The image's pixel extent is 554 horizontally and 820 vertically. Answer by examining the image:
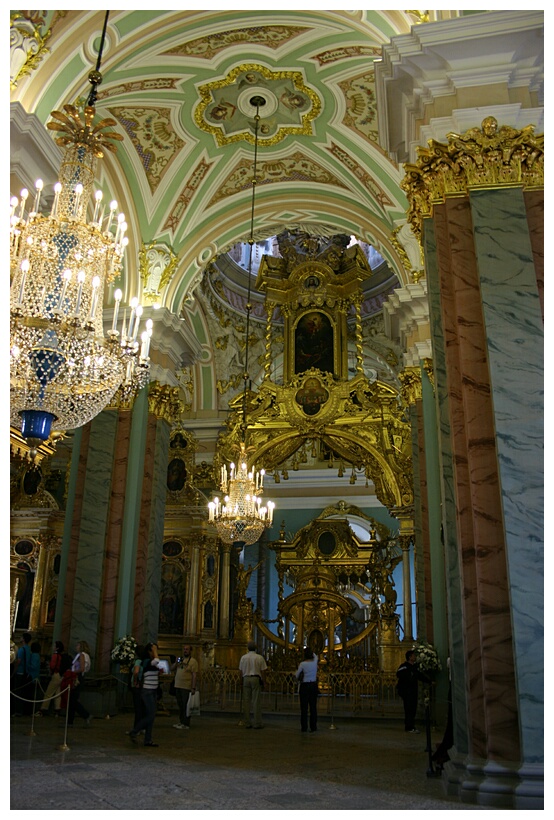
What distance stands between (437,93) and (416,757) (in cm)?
589

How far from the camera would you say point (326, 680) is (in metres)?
16.0

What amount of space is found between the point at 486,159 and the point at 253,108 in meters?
5.36

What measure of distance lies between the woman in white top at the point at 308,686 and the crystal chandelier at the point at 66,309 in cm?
411

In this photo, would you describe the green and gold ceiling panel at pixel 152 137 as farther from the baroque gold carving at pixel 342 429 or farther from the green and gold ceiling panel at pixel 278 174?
the baroque gold carving at pixel 342 429

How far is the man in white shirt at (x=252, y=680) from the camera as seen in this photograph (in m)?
8.90

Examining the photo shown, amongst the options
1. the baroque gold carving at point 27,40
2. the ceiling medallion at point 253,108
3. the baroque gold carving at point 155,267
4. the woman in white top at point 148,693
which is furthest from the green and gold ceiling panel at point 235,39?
the woman in white top at point 148,693

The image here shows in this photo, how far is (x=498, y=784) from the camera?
4254 mm

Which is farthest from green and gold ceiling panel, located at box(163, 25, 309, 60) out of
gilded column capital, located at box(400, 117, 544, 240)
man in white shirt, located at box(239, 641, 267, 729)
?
man in white shirt, located at box(239, 641, 267, 729)

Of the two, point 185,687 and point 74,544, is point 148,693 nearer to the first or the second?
point 185,687

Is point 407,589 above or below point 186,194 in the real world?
below

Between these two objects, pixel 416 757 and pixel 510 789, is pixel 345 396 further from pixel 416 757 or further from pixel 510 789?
pixel 510 789

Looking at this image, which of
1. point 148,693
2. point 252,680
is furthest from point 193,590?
point 148,693

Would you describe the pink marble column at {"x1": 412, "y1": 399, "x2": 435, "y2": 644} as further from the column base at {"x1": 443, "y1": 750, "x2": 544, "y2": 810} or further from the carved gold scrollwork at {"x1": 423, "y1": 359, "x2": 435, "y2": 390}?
the column base at {"x1": 443, "y1": 750, "x2": 544, "y2": 810}

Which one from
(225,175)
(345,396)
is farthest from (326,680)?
(225,175)
